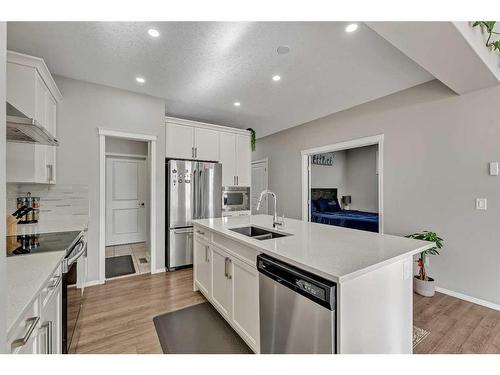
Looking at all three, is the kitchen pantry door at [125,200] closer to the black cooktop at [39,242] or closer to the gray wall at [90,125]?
the gray wall at [90,125]

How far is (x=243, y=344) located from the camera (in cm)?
181

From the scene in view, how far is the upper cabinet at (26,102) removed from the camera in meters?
1.97

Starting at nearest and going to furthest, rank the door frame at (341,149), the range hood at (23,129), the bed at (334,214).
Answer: the range hood at (23,129) → the door frame at (341,149) → the bed at (334,214)

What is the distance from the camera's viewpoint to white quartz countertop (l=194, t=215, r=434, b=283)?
3.68ft

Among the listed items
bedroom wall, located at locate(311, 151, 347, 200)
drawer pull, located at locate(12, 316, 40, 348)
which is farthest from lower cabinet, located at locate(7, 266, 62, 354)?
bedroom wall, located at locate(311, 151, 347, 200)

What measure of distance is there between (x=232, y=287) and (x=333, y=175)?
17.2ft

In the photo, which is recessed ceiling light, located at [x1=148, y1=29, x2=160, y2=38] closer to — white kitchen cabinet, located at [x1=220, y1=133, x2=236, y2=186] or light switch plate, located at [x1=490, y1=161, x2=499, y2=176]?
white kitchen cabinet, located at [x1=220, y1=133, x2=236, y2=186]

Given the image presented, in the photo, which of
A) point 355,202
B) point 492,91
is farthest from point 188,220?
point 355,202

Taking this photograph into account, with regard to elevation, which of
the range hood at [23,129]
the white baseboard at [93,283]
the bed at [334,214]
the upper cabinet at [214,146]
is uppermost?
the upper cabinet at [214,146]

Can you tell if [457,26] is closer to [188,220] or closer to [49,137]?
[49,137]

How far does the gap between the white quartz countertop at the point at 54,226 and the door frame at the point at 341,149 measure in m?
3.62

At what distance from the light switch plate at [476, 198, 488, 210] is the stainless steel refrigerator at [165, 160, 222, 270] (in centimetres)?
342

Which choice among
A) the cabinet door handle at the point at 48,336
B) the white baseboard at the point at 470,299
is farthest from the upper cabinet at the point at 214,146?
the white baseboard at the point at 470,299

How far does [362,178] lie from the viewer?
6117 mm
